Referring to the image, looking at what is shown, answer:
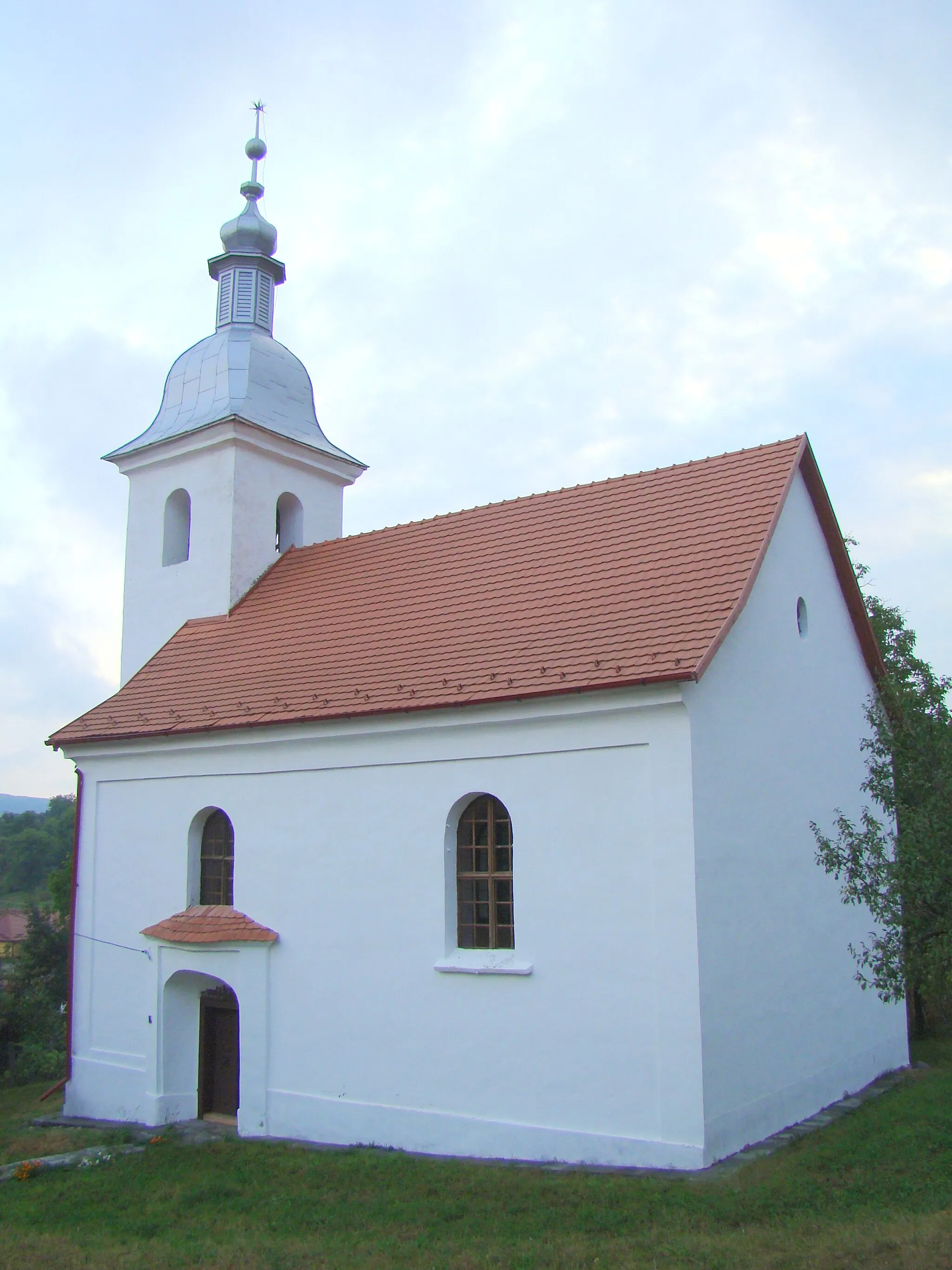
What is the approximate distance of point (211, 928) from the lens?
13156 millimetres

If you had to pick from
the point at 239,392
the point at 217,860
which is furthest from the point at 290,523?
the point at 217,860

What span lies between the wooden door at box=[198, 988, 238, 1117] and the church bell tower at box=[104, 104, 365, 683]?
19.3 ft

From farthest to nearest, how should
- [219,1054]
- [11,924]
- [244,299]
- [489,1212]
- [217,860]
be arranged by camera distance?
[11,924]
[244,299]
[217,860]
[219,1054]
[489,1212]

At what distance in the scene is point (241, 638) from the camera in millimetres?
15547

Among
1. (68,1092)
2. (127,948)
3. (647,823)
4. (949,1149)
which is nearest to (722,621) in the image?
(647,823)

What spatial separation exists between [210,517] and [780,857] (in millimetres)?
10336

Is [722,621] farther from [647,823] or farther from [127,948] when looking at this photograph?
[127,948]

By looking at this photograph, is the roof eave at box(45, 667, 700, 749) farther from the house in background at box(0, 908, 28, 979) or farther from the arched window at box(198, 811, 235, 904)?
the house in background at box(0, 908, 28, 979)

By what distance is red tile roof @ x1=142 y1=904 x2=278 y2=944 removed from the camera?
12828mm

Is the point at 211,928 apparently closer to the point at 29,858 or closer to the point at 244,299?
the point at 244,299

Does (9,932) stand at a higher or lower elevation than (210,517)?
lower

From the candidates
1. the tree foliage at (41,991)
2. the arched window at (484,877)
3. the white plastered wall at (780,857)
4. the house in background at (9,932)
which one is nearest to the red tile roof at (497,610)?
the white plastered wall at (780,857)

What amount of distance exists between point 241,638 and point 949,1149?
1074cm

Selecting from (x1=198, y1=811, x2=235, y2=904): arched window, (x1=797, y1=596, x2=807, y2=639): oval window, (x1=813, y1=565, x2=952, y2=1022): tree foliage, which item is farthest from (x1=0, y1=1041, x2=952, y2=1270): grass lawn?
(x1=797, y1=596, x2=807, y2=639): oval window
